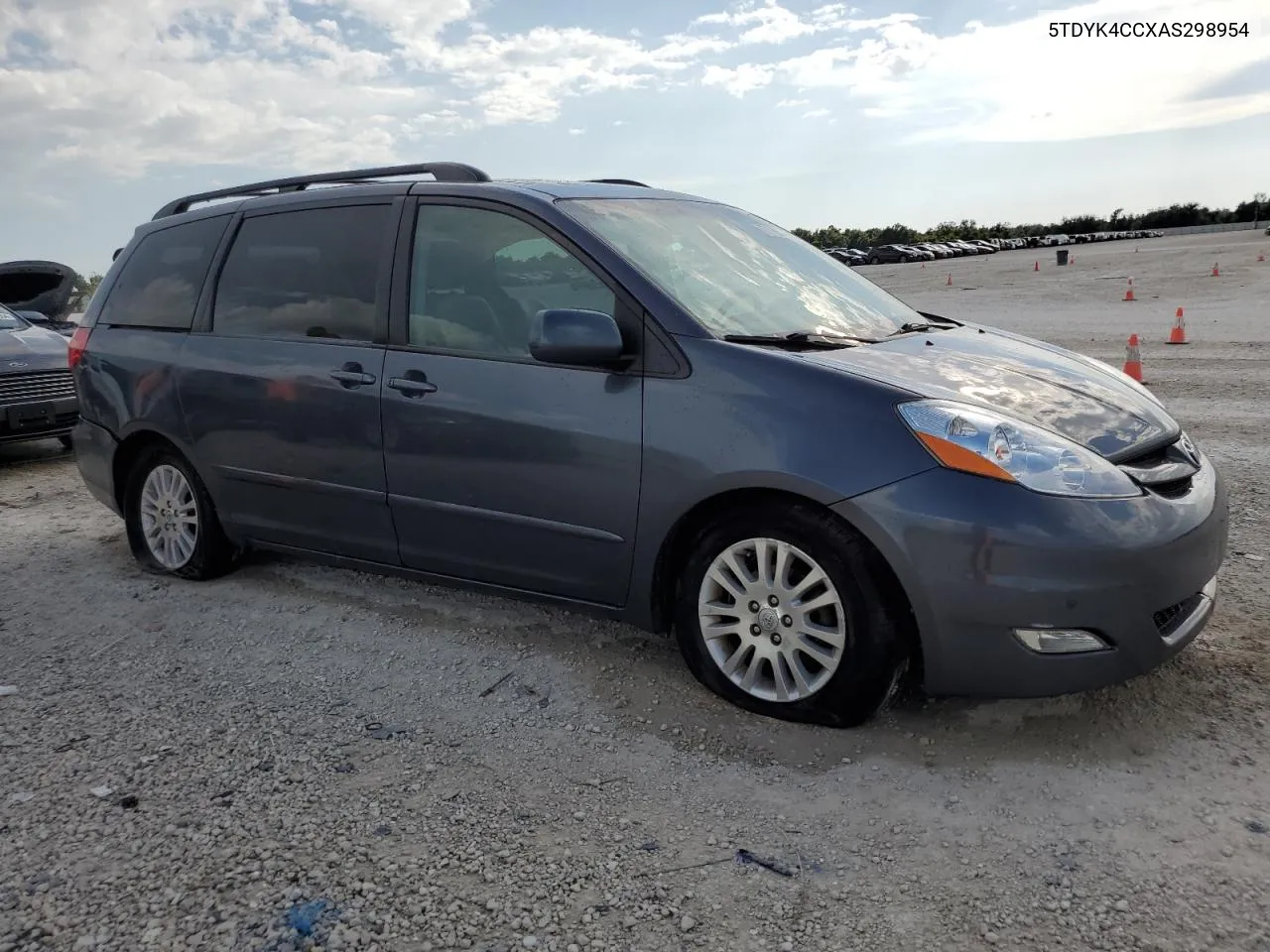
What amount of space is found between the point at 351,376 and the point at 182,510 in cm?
149

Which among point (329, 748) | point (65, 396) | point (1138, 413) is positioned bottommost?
point (329, 748)

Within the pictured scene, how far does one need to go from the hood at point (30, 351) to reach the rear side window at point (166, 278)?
351 cm

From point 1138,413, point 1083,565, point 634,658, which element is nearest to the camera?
point 1083,565

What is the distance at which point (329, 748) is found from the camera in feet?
11.2

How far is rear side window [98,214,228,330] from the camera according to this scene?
5.05 m

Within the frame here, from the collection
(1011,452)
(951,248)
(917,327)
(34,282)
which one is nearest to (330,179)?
(917,327)

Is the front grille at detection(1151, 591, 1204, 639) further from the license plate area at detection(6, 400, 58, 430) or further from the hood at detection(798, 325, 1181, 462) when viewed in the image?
the license plate area at detection(6, 400, 58, 430)

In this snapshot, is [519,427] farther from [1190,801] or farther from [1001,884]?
[1190,801]

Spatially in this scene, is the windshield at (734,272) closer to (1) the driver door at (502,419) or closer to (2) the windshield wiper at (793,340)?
(2) the windshield wiper at (793,340)

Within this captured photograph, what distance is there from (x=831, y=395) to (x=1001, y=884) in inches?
56.3

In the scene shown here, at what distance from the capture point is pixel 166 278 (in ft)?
17.2

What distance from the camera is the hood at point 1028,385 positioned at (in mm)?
3316

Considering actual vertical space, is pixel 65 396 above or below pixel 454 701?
above

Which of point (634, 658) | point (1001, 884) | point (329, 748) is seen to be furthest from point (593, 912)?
point (634, 658)
